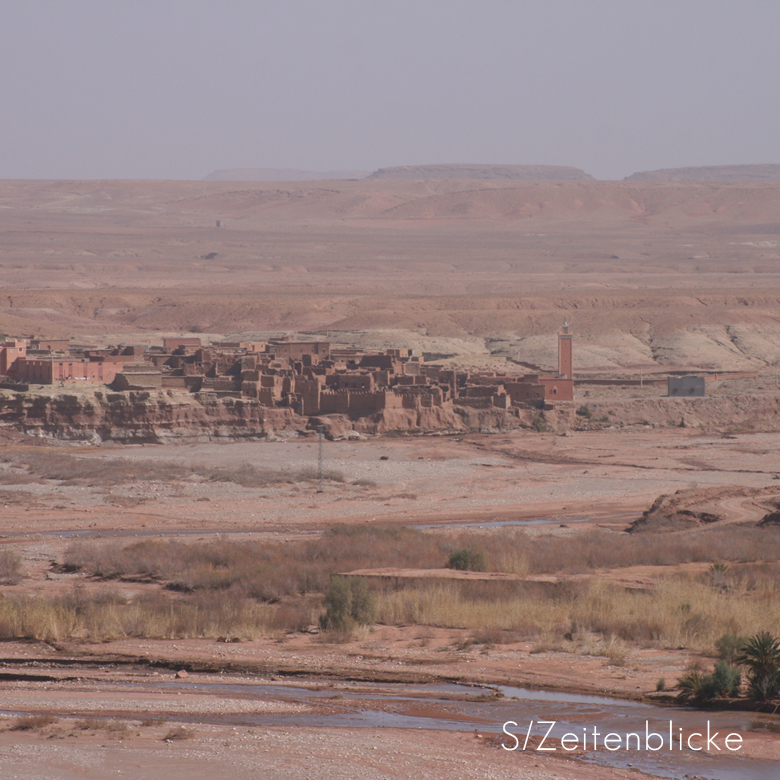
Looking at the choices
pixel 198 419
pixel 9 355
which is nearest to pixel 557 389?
pixel 198 419

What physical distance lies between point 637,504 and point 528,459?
32.2 feet

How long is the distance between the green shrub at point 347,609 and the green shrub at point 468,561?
4.20 m

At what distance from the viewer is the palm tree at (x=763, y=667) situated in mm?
13148

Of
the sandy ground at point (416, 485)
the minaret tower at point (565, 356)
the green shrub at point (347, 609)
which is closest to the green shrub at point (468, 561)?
the green shrub at point (347, 609)

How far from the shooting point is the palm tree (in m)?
13.1

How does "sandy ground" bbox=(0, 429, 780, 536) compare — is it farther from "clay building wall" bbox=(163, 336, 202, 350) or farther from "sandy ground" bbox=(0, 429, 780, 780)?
"clay building wall" bbox=(163, 336, 202, 350)

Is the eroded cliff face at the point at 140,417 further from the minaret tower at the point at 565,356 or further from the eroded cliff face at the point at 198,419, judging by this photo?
the minaret tower at the point at 565,356

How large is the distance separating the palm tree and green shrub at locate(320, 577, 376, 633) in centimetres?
577

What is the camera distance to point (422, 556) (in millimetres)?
23125

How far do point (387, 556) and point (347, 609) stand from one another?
5.54 meters

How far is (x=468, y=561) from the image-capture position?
2194cm

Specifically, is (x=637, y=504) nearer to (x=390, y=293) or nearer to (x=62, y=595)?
(x=62, y=595)

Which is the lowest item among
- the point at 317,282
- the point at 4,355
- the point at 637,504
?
the point at 637,504

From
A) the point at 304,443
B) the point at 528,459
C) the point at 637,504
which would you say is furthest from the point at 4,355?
the point at 637,504
